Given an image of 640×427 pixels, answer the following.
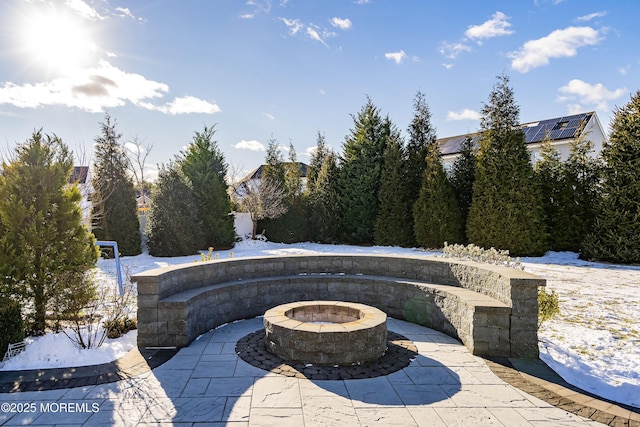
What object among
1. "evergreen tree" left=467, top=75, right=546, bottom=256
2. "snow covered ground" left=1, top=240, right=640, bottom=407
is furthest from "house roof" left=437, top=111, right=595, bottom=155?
"snow covered ground" left=1, top=240, right=640, bottom=407

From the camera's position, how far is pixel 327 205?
20.3 m

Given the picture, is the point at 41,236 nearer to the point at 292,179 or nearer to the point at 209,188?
the point at 209,188

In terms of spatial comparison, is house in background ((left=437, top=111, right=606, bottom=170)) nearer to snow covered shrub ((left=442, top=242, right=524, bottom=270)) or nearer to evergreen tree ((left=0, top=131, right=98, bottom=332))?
snow covered shrub ((left=442, top=242, right=524, bottom=270))

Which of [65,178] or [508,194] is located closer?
[65,178]

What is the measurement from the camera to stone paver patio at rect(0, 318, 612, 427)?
3.29m

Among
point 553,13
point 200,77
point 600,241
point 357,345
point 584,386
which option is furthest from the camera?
point 600,241

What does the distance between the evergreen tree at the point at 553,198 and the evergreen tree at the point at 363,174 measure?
7.37 metres

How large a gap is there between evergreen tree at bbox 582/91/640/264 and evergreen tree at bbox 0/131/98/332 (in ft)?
53.7

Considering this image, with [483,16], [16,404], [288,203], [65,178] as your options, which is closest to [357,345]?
[16,404]

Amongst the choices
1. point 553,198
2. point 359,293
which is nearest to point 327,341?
point 359,293

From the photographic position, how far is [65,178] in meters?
5.84

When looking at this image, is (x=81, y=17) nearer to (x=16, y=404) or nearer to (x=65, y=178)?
(x=65, y=178)

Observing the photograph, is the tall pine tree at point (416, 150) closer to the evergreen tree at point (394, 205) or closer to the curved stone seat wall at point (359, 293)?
the evergreen tree at point (394, 205)

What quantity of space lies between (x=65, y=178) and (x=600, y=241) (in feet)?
55.3
